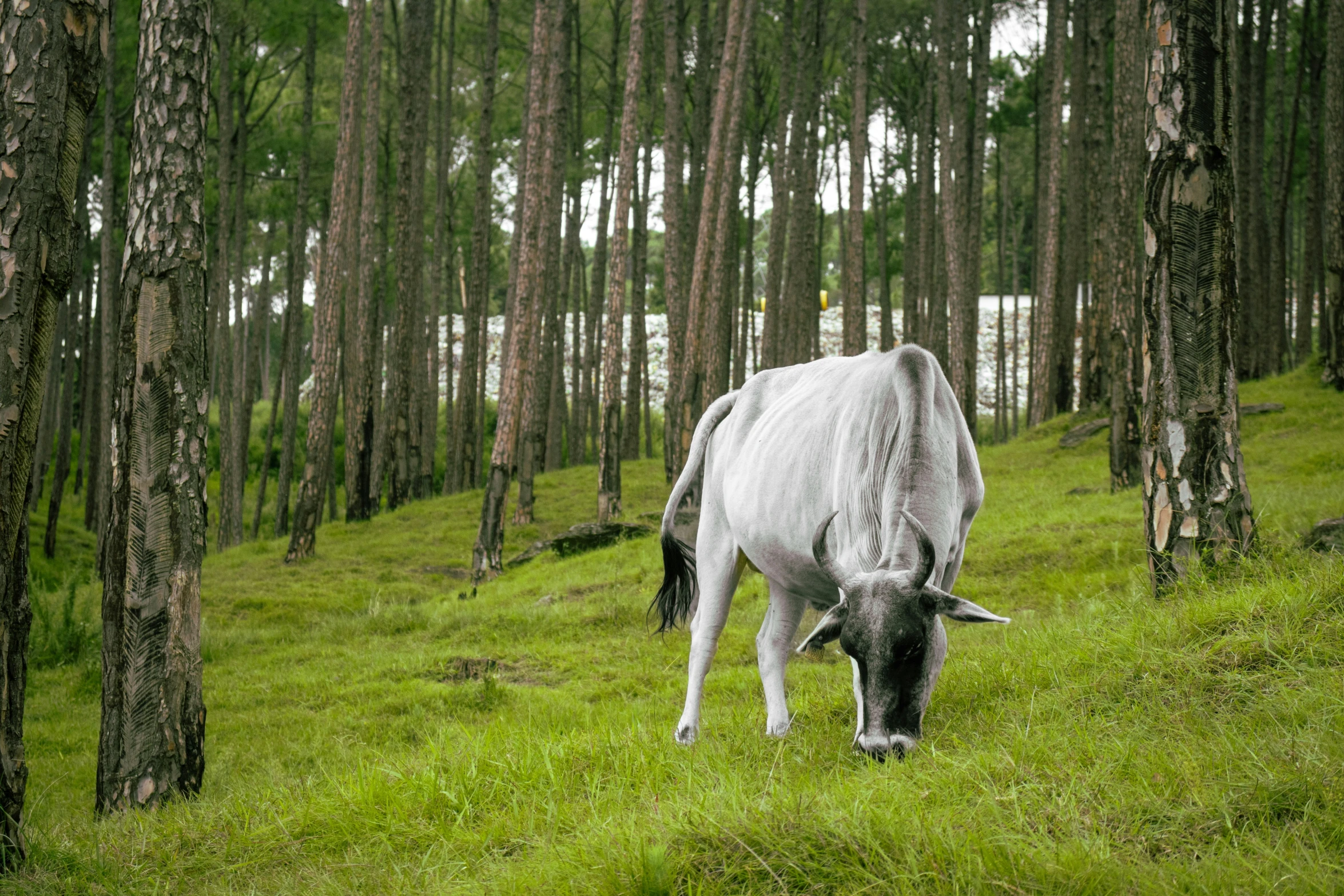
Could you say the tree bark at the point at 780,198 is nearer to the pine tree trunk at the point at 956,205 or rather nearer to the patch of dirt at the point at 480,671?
the pine tree trunk at the point at 956,205

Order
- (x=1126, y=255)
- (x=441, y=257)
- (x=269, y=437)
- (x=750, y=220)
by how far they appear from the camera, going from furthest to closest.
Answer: (x=750, y=220)
(x=441, y=257)
(x=269, y=437)
(x=1126, y=255)

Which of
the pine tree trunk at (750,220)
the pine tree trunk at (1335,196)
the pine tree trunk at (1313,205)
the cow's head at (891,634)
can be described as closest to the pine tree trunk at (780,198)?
the pine tree trunk at (750,220)

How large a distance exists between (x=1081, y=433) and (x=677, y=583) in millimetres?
12775

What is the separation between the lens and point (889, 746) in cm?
358

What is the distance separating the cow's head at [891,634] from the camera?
11.7ft

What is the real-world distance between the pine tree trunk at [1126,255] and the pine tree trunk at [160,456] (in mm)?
10345

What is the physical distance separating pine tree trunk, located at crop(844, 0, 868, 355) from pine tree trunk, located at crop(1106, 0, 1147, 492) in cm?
466

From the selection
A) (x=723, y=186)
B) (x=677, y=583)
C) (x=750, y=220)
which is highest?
(x=750, y=220)

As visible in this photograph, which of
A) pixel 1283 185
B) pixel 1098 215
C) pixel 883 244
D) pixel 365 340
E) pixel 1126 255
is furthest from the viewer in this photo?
pixel 883 244

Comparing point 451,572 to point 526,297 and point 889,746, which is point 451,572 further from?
point 889,746

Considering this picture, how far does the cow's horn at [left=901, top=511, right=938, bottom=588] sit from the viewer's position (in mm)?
3525

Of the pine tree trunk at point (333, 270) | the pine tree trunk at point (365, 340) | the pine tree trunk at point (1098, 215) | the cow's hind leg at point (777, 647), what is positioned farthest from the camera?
the pine tree trunk at point (365, 340)

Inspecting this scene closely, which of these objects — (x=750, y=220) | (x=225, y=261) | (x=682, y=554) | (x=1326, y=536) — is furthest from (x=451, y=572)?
(x=750, y=220)

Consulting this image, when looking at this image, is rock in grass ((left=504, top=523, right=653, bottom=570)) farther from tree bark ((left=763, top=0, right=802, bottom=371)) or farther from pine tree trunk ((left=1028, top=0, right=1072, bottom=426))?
pine tree trunk ((left=1028, top=0, right=1072, bottom=426))
